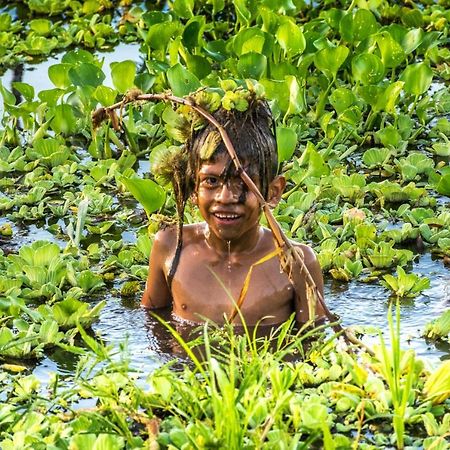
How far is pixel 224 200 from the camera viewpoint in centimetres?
441

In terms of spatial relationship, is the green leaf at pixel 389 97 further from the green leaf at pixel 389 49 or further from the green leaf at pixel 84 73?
the green leaf at pixel 84 73

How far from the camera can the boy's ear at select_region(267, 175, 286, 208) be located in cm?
456

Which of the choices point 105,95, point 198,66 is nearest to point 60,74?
point 105,95

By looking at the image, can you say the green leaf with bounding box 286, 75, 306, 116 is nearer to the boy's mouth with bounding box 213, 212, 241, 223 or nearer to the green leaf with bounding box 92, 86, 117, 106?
the green leaf with bounding box 92, 86, 117, 106

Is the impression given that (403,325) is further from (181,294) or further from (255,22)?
(255,22)

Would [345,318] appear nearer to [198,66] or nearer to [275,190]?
[275,190]

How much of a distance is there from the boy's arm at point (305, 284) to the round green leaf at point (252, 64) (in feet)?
7.43

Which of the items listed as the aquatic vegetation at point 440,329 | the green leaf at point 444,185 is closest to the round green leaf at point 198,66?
the green leaf at point 444,185

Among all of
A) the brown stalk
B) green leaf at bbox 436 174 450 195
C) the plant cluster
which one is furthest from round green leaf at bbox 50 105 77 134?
the plant cluster

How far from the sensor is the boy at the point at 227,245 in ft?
14.5

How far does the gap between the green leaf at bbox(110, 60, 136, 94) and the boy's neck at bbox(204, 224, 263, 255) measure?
2.30 m

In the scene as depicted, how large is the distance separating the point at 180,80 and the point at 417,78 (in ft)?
4.19

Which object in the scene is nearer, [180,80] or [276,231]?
[276,231]

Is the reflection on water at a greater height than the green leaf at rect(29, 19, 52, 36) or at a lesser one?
lesser
